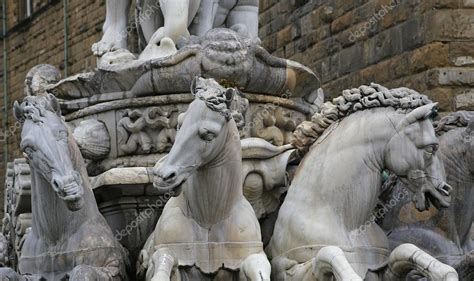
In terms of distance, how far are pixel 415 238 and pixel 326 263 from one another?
1076 millimetres

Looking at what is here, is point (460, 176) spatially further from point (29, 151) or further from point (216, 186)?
point (29, 151)

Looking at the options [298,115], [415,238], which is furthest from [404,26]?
[415,238]

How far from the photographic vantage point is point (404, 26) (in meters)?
14.2

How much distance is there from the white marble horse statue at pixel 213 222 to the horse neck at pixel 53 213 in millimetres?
403

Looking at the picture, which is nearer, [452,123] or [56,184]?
[56,184]

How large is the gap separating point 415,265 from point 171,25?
2601 mm

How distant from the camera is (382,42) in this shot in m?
14.8

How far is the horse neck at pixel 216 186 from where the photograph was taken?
6.90 m

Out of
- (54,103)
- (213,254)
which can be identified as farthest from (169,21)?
(213,254)

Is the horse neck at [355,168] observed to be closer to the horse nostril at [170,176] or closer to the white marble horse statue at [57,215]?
the horse nostril at [170,176]

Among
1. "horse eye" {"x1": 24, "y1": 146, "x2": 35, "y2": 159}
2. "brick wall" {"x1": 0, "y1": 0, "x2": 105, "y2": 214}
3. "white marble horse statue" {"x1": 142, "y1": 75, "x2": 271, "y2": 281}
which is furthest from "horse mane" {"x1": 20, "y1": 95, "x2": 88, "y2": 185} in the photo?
"brick wall" {"x1": 0, "y1": 0, "x2": 105, "y2": 214}

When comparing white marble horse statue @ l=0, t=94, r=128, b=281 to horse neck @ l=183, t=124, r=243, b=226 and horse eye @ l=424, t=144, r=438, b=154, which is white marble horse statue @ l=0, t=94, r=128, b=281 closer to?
horse neck @ l=183, t=124, r=243, b=226

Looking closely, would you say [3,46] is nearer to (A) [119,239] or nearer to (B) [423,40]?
(B) [423,40]

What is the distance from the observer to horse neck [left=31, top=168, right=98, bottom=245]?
23.1 feet
